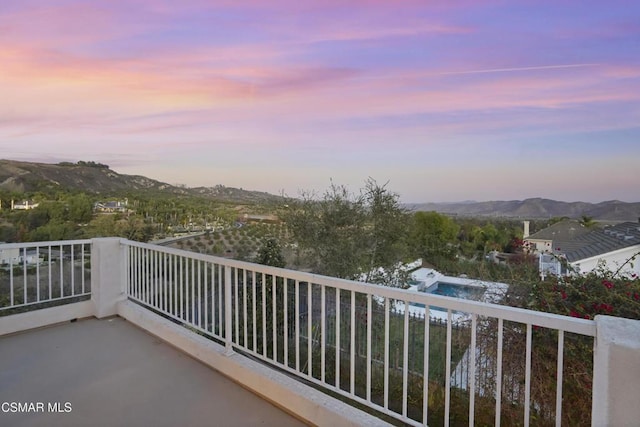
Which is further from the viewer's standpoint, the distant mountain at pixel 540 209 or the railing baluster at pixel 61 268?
the distant mountain at pixel 540 209

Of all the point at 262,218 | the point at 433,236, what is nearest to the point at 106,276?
the point at 262,218

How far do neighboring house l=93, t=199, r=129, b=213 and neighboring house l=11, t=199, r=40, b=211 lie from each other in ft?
3.66

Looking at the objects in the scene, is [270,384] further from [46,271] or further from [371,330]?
[46,271]

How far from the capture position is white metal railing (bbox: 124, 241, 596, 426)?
176 centimetres

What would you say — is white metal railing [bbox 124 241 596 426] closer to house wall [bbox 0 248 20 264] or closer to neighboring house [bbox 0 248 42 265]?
neighboring house [bbox 0 248 42 265]

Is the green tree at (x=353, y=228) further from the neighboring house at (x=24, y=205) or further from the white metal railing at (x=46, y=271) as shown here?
the white metal railing at (x=46, y=271)

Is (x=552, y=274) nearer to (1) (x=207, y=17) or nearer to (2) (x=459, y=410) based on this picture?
(2) (x=459, y=410)

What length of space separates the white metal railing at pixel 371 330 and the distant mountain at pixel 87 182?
513 cm

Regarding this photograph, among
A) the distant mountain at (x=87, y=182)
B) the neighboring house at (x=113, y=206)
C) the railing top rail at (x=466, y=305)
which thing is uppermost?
the distant mountain at (x=87, y=182)

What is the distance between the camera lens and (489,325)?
11.3ft

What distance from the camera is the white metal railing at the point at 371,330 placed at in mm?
1760

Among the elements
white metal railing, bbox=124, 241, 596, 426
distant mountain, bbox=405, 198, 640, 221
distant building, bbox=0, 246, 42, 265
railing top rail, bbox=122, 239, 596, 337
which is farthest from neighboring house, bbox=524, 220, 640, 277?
distant building, bbox=0, 246, 42, 265

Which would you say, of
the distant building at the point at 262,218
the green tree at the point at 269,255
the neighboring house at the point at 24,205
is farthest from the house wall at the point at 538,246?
the neighboring house at the point at 24,205

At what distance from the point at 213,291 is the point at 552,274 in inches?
Answer: 123
